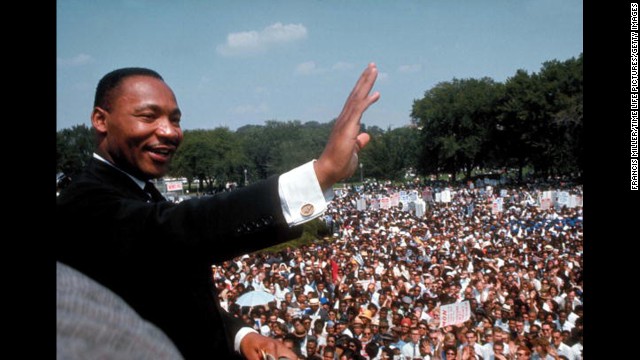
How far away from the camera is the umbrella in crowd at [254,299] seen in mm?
8984

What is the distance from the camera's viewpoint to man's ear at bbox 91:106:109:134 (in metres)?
1.67

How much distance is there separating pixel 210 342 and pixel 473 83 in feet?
211

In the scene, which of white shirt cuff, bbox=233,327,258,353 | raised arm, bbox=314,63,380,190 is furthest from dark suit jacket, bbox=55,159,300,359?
white shirt cuff, bbox=233,327,258,353

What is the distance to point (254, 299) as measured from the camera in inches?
358

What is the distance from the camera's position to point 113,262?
123 cm

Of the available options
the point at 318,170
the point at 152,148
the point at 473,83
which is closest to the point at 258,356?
the point at 152,148

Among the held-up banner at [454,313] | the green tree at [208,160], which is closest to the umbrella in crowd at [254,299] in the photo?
the held-up banner at [454,313]

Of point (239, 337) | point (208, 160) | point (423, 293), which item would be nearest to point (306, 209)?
point (239, 337)

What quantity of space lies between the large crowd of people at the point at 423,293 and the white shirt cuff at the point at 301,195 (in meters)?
5.29

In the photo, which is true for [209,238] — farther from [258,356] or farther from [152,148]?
[258,356]

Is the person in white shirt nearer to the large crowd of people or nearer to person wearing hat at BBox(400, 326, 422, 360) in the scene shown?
the large crowd of people

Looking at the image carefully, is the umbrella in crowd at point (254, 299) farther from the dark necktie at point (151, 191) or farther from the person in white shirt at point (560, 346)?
the dark necktie at point (151, 191)

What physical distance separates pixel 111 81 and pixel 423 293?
8525 mm

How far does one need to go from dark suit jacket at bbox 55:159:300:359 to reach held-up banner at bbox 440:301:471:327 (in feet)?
21.6
